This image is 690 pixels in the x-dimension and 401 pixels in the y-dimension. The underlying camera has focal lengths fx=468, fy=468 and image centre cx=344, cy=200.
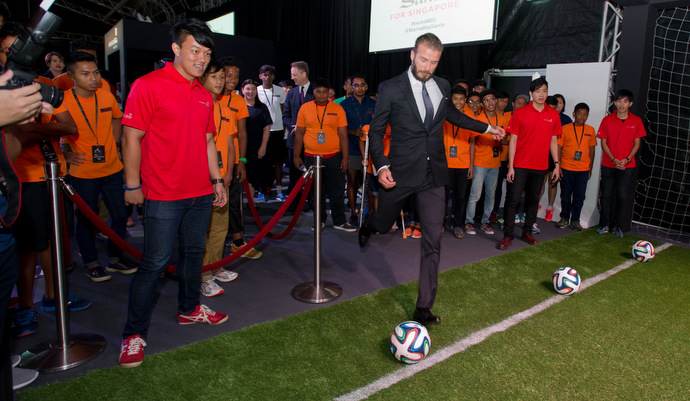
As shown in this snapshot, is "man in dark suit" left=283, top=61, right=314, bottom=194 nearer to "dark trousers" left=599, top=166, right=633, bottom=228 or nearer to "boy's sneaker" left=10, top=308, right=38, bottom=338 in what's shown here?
"boy's sneaker" left=10, top=308, right=38, bottom=338

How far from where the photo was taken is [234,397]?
2.62m

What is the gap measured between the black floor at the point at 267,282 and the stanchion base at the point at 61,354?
46 mm

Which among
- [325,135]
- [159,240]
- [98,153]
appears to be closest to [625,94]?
[325,135]

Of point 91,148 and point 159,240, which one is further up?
point 91,148

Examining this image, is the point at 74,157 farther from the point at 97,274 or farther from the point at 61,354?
the point at 61,354

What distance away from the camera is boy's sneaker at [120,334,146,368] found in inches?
114

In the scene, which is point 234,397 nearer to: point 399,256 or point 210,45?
point 210,45

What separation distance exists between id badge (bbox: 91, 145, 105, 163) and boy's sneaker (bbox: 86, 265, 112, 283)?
3.51ft

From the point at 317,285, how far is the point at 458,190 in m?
2.95

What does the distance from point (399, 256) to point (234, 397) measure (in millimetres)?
3085

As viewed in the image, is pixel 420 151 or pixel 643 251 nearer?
pixel 420 151

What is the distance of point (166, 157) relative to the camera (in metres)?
2.87

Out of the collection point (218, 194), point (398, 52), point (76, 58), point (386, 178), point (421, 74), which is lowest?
point (218, 194)

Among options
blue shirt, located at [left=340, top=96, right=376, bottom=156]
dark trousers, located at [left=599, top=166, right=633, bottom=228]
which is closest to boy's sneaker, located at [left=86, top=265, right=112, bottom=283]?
blue shirt, located at [left=340, top=96, right=376, bottom=156]
